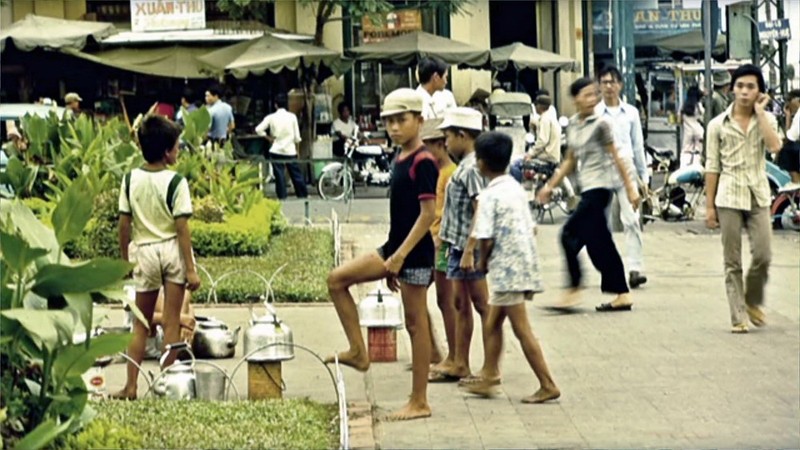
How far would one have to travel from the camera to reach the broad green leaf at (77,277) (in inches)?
255

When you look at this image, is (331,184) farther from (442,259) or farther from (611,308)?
(442,259)

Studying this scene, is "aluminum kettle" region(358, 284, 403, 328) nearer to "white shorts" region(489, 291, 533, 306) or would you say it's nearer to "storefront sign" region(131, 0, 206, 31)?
"white shorts" region(489, 291, 533, 306)

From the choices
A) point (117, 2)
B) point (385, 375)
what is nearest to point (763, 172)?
point (385, 375)

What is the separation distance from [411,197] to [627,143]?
549 cm

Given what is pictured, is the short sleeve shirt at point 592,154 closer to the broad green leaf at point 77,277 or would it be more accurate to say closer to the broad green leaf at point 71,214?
the broad green leaf at point 71,214

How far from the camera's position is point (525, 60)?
31.2 meters

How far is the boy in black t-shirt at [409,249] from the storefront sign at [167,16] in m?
22.1

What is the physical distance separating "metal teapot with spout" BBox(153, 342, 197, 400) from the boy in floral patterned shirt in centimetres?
172

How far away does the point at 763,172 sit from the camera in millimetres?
11891

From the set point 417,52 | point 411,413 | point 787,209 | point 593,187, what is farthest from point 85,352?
point 417,52

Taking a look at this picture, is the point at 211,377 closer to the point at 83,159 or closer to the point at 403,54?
the point at 83,159

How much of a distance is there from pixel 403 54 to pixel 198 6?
4111 mm

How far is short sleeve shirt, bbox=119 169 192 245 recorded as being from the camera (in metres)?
9.47

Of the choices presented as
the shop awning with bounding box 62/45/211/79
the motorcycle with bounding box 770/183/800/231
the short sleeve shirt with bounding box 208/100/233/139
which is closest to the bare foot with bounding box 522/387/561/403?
the motorcycle with bounding box 770/183/800/231
